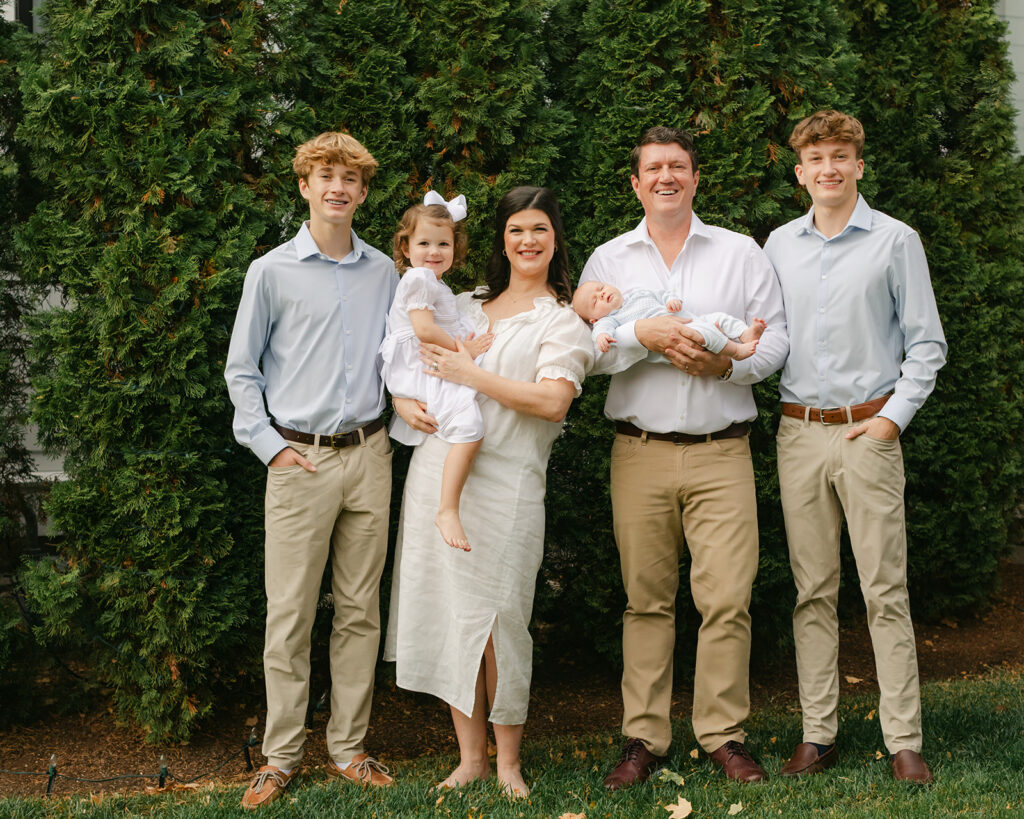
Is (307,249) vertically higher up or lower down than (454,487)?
higher up

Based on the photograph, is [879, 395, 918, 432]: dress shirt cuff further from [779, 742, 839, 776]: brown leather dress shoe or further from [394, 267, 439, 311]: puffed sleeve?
[394, 267, 439, 311]: puffed sleeve

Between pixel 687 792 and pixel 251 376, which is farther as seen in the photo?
pixel 251 376

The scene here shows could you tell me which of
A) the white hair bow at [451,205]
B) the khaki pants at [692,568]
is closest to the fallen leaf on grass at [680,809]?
the khaki pants at [692,568]

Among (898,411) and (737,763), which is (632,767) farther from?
(898,411)

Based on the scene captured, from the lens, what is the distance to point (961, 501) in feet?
19.9

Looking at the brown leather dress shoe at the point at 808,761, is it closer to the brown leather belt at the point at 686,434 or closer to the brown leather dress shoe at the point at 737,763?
the brown leather dress shoe at the point at 737,763

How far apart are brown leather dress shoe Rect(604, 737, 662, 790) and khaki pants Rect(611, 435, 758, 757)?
4 cm

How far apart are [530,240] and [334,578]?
1527mm

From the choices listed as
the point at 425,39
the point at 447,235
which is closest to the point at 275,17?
the point at 425,39

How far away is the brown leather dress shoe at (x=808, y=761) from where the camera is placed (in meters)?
3.81

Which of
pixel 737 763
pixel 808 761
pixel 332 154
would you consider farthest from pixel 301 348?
pixel 808 761

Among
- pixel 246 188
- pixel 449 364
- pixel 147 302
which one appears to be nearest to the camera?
pixel 449 364

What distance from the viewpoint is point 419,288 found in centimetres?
360

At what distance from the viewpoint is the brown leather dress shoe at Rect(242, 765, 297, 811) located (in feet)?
12.0
